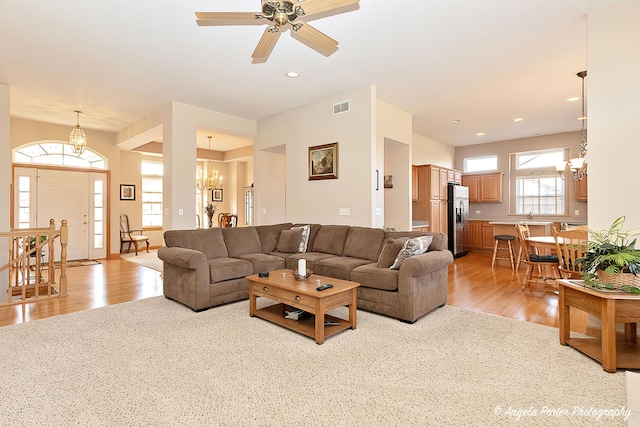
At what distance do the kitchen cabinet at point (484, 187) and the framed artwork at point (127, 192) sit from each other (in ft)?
29.9

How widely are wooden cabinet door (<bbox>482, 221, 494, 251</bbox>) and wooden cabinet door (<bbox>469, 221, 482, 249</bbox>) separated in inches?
3.2

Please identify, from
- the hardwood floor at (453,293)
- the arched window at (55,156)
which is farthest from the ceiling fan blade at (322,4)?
the arched window at (55,156)

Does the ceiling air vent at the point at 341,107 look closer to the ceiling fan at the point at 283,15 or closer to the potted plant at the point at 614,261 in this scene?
the ceiling fan at the point at 283,15

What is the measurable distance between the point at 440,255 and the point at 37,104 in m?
7.03

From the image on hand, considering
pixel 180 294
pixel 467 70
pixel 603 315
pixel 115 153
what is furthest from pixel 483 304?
pixel 115 153

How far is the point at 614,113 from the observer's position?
2816 mm

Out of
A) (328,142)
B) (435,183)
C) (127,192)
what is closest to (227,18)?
(328,142)

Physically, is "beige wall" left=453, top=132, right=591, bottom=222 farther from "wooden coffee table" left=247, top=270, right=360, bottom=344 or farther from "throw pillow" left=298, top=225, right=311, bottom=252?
"wooden coffee table" left=247, top=270, right=360, bottom=344

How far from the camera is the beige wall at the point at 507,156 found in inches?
303

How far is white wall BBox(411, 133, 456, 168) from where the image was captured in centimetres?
779

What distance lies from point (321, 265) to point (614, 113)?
3260mm

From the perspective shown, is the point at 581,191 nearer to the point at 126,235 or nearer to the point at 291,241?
the point at 291,241

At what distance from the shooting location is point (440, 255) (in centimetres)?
367

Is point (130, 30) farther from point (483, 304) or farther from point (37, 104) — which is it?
point (483, 304)
